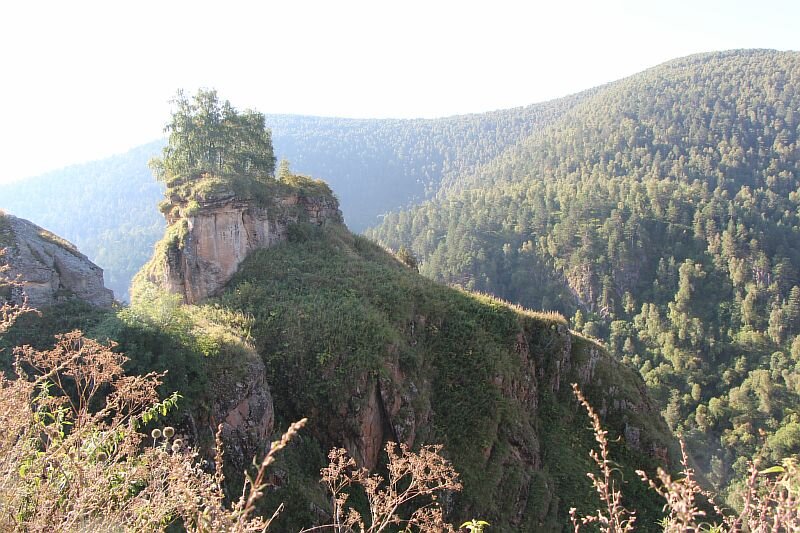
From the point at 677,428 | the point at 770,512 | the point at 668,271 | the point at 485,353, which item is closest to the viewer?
the point at 770,512

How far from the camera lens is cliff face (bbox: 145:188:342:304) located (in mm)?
20141

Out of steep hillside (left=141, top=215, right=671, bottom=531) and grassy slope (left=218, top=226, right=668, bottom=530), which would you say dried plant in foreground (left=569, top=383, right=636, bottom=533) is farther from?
grassy slope (left=218, top=226, right=668, bottom=530)

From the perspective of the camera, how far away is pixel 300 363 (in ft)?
51.4

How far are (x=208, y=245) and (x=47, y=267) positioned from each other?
20.8 ft

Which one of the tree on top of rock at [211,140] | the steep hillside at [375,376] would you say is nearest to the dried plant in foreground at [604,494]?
the steep hillside at [375,376]

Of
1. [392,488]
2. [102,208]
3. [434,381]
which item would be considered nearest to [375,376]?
[434,381]

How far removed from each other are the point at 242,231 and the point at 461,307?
10.2 m

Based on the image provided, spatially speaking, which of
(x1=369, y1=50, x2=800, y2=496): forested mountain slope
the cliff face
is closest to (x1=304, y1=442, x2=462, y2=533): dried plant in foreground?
the cliff face

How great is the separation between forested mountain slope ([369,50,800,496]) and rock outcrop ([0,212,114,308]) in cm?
4973

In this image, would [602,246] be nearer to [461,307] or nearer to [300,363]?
[461,307]

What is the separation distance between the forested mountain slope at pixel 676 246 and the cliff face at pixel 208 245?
45185mm

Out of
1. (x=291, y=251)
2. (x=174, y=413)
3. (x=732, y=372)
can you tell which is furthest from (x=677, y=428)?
(x=174, y=413)

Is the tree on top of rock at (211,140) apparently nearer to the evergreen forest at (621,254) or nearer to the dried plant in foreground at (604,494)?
the evergreen forest at (621,254)

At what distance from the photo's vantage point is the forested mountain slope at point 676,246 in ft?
187
